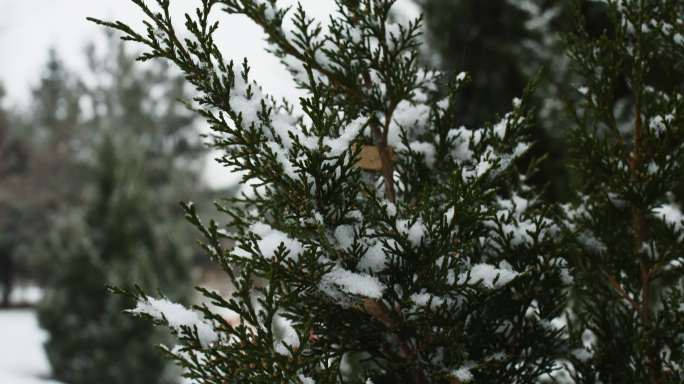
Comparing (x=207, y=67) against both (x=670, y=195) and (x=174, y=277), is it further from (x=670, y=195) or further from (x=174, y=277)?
(x=174, y=277)

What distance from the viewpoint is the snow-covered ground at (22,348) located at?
13430mm

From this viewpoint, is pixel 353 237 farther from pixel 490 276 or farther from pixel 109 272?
pixel 109 272

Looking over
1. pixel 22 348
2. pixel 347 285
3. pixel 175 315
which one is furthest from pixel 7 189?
pixel 347 285

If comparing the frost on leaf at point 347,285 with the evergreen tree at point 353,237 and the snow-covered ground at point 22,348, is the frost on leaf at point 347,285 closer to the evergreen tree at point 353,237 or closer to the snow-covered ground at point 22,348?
the evergreen tree at point 353,237

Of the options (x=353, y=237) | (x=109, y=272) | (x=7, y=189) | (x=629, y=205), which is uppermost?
(x=7, y=189)

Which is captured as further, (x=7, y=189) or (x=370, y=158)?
(x=7, y=189)

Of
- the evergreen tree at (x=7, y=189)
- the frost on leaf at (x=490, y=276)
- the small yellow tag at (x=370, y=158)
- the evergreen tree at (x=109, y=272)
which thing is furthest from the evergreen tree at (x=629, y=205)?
the evergreen tree at (x=7, y=189)

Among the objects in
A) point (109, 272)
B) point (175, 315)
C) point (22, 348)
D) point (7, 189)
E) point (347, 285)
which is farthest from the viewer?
point (7, 189)

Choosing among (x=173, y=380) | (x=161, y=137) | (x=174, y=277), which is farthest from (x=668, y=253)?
(x=161, y=137)

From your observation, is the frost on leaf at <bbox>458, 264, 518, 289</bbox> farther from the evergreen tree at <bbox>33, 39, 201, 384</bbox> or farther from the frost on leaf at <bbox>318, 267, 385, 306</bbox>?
the evergreen tree at <bbox>33, 39, 201, 384</bbox>

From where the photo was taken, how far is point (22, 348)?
680 inches

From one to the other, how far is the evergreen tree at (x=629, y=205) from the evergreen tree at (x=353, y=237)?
389 mm

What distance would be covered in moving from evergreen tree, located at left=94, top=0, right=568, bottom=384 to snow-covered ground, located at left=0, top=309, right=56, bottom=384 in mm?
8257

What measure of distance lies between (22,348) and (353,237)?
18337 mm
